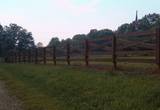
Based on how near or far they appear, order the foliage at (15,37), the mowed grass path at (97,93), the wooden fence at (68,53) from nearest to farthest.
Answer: the mowed grass path at (97,93)
the wooden fence at (68,53)
the foliage at (15,37)

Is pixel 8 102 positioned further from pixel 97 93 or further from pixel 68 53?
pixel 68 53

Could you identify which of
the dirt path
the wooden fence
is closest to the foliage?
the wooden fence

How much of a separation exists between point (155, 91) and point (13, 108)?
12.9 ft

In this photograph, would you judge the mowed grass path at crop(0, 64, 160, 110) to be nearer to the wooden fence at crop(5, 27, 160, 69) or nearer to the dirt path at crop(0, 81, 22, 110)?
the dirt path at crop(0, 81, 22, 110)

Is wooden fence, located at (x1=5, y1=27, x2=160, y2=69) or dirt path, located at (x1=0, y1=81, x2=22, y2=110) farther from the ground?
wooden fence, located at (x1=5, y1=27, x2=160, y2=69)

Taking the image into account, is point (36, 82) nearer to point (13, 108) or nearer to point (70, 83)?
point (70, 83)

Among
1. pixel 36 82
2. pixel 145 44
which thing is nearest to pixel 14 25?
pixel 36 82

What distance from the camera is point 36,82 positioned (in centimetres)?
1886

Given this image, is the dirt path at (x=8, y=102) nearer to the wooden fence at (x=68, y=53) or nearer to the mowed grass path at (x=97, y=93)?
the mowed grass path at (x=97, y=93)

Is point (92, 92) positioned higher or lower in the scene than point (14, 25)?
lower

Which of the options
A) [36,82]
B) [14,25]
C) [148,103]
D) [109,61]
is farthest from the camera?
[14,25]

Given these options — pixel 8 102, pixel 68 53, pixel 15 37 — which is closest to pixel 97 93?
pixel 8 102

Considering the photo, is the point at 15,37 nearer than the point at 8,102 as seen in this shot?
No

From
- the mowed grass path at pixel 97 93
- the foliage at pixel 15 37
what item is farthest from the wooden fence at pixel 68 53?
the foliage at pixel 15 37
